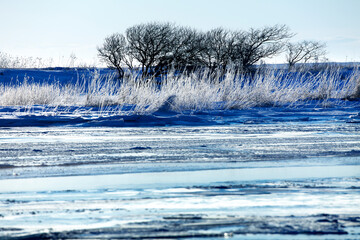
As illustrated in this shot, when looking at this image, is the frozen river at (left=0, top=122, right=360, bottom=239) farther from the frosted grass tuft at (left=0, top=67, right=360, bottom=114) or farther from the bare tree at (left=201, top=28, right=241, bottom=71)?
the bare tree at (left=201, top=28, right=241, bottom=71)

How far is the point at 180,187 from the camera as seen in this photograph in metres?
3.27

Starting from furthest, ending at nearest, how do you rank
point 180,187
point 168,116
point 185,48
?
point 185,48
point 168,116
point 180,187

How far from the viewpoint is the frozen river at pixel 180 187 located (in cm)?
228

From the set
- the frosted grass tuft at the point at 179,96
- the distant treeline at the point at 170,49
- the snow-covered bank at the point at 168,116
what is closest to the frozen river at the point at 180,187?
the snow-covered bank at the point at 168,116

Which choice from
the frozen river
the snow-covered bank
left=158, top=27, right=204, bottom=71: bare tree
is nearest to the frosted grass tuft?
the snow-covered bank

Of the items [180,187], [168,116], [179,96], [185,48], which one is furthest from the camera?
[185,48]

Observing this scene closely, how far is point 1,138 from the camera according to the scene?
255 inches

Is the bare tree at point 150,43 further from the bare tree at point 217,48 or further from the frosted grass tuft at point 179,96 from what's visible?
the frosted grass tuft at point 179,96

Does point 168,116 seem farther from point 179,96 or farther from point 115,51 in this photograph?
point 115,51

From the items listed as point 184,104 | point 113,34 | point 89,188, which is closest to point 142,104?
point 184,104

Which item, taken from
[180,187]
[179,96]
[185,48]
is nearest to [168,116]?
[179,96]

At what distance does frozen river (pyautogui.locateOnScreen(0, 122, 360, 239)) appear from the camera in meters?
2.28

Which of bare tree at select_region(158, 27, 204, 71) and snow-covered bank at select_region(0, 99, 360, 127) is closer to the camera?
snow-covered bank at select_region(0, 99, 360, 127)

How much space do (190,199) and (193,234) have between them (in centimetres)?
72
